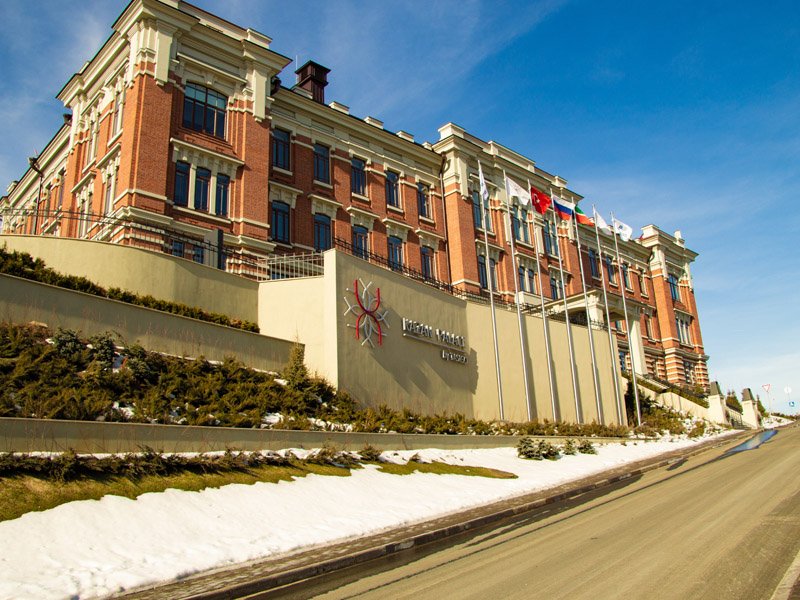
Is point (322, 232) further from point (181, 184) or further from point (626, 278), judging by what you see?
point (626, 278)

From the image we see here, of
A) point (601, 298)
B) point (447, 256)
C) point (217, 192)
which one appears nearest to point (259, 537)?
point (217, 192)

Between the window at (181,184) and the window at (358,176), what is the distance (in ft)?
36.0

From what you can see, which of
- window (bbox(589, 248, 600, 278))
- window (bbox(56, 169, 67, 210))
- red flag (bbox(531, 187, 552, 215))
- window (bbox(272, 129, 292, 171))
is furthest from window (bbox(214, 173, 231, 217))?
window (bbox(589, 248, 600, 278))

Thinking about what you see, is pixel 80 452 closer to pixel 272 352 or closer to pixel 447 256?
pixel 272 352

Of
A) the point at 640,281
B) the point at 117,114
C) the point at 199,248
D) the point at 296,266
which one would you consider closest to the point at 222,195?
the point at 199,248

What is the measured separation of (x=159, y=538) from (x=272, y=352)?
40.3ft

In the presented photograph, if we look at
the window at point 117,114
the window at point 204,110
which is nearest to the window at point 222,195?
the window at point 204,110

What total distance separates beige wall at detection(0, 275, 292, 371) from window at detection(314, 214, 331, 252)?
45.7 ft

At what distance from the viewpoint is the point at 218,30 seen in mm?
31953

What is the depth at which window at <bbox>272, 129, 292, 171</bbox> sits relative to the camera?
3506cm

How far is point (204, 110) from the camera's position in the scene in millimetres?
31594

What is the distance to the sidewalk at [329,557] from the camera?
25.9 feet

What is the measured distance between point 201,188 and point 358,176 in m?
11.5

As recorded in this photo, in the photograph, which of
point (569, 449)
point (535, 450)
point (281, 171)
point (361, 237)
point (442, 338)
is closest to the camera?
point (535, 450)
